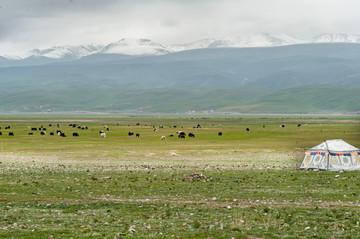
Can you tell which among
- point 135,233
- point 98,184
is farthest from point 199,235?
point 98,184

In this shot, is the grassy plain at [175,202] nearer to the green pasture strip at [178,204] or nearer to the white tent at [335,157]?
the green pasture strip at [178,204]

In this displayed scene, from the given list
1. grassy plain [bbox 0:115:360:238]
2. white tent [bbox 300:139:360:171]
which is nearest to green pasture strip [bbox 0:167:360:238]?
grassy plain [bbox 0:115:360:238]

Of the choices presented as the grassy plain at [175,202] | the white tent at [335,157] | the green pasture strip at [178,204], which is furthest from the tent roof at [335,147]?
the green pasture strip at [178,204]

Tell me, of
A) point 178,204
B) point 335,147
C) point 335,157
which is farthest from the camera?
point 335,147

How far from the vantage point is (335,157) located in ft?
145

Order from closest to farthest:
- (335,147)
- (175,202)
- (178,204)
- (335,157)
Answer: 1. (178,204)
2. (175,202)
3. (335,157)
4. (335,147)

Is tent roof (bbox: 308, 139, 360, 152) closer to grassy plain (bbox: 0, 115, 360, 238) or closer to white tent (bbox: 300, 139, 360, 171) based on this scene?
white tent (bbox: 300, 139, 360, 171)

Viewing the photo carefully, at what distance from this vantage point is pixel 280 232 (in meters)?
19.4

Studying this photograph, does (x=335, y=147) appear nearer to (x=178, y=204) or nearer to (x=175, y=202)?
(x=175, y=202)

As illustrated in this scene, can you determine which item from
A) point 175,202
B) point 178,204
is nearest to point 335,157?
point 175,202

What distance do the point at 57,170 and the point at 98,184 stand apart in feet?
36.0

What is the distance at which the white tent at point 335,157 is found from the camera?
4416 centimetres

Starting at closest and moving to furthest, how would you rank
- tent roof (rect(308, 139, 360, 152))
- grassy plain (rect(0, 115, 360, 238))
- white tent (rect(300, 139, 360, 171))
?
grassy plain (rect(0, 115, 360, 238)) → white tent (rect(300, 139, 360, 171)) → tent roof (rect(308, 139, 360, 152))

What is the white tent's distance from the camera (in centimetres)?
4416
